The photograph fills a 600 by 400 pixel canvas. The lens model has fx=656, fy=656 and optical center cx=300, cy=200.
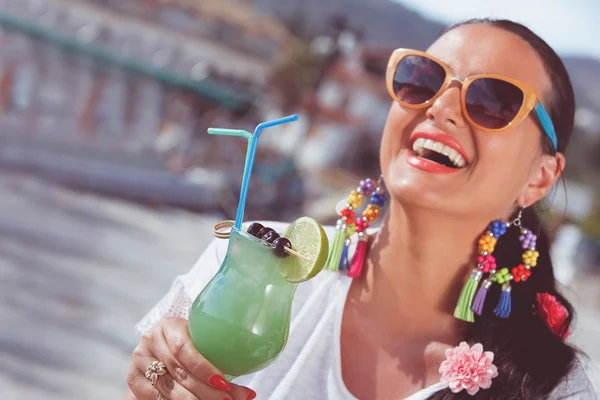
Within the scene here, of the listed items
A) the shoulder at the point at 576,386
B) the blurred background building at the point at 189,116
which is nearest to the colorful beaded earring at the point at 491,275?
the shoulder at the point at 576,386

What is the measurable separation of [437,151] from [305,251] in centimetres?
44

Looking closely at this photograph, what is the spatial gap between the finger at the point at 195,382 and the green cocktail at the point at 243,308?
28 millimetres

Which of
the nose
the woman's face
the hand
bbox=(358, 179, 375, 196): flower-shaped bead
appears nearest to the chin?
the woman's face

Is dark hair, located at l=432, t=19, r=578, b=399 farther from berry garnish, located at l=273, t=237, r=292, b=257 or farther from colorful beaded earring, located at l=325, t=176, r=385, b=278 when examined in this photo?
berry garnish, located at l=273, t=237, r=292, b=257

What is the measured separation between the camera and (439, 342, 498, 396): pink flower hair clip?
4.15ft

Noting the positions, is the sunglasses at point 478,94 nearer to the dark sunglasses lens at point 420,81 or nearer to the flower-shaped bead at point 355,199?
the dark sunglasses lens at point 420,81

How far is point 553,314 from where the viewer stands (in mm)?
1464

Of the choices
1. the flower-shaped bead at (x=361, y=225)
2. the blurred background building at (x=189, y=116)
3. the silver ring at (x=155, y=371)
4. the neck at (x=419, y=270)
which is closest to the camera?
the silver ring at (x=155, y=371)

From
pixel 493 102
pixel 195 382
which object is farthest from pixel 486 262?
pixel 195 382

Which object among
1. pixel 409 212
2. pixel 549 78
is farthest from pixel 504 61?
pixel 409 212

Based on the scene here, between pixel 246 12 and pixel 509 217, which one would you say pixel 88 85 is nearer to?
pixel 246 12

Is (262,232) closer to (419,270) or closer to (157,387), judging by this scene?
(157,387)

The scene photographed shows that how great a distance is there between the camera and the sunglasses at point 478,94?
50.9 inches

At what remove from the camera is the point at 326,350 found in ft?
4.37
